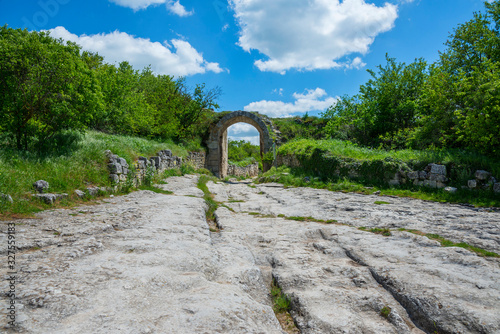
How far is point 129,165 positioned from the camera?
9719 mm

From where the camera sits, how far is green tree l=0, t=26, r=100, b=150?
7316 mm

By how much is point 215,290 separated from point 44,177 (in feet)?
20.2

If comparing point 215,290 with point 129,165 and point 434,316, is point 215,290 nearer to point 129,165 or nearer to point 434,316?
point 434,316

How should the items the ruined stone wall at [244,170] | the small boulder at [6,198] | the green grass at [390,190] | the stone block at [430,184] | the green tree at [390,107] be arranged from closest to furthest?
the small boulder at [6,198]
the green grass at [390,190]
the stone block at [430,184]
the green tree at [390,107]
the ruined stone wall at [244,170]

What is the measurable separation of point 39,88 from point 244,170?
24715 millimetres

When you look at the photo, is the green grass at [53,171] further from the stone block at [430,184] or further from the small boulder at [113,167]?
the stone block at [430,184]

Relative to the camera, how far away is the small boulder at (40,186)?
6.17 metres

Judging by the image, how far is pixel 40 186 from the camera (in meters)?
6.21

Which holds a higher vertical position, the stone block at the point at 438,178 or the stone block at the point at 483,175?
the stone block at the point at 483,175

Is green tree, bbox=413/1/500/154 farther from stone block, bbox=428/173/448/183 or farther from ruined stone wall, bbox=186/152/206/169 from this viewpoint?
ruined stone wall, bbox=186/152/206/169

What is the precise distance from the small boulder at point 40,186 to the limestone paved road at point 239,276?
43.5 inches

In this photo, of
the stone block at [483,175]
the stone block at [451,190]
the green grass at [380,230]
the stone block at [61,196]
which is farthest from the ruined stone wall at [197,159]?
the stone block at [483,175]

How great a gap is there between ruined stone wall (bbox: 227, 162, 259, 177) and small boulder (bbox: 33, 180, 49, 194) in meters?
21.8

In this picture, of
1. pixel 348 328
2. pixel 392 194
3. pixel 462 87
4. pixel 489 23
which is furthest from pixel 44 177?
pixel 489 23
